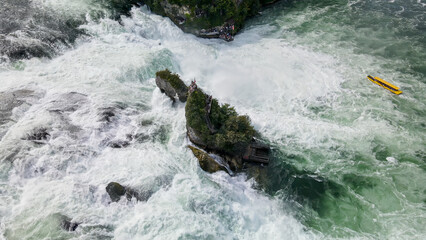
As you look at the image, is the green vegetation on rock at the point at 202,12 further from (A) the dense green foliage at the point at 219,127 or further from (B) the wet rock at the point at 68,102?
(B) the wet rock at the point at 68,102

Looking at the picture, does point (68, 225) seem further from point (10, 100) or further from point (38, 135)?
point (10, 100)

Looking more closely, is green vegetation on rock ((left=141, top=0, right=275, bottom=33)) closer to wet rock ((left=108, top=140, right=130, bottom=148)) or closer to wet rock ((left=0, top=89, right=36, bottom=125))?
wet rock ((left=0, top=89, right=36, bottom=125))

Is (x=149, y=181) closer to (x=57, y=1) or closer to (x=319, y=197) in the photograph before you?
(x=319, y=197)

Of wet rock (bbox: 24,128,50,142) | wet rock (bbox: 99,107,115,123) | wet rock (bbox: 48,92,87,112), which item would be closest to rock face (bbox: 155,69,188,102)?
wet rock (bbox: 99,107,115,123)

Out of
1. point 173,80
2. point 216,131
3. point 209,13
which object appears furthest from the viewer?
point 209,13

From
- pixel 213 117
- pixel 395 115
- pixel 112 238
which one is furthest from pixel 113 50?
pixel 395 115

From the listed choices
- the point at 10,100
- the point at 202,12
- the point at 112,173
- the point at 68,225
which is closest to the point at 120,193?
the point at 112,173
